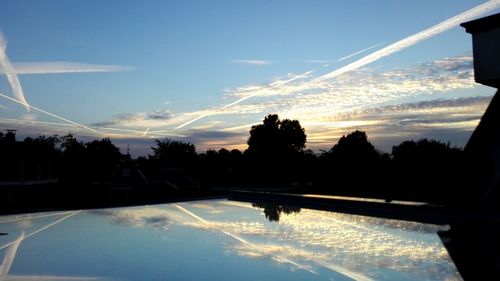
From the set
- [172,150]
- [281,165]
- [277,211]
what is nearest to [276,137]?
[281,165]

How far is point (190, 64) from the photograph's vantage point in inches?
553

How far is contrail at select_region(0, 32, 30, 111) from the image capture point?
13684 mm

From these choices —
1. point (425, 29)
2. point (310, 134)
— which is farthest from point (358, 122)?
point (310, 134)

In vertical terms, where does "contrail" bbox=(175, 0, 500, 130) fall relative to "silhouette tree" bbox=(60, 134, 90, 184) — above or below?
above

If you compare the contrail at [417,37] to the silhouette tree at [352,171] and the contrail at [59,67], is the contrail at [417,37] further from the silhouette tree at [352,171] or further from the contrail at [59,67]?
the contrail at [59,67]

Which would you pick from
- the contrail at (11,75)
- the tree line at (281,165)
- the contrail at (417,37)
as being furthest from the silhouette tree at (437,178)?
the contrail at (11,75)

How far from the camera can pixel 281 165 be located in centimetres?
2655

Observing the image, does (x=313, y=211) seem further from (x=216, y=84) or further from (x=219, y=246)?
(x=216, y=84)

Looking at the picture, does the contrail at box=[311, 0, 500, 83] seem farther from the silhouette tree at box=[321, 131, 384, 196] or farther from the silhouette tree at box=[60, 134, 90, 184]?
the silhouette tree at box=[60, 134, 90, 184]

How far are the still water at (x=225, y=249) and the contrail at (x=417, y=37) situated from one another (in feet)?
21.0

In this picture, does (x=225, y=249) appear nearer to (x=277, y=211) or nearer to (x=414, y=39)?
(x=277, y=211)

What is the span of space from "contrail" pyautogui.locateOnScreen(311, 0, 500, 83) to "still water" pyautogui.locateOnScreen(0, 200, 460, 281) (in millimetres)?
6408

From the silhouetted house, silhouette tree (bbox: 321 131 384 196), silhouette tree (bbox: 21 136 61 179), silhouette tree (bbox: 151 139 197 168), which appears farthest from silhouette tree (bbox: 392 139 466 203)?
silhouette tree (bbox: 21 136 61 179)

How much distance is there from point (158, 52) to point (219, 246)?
8832 millimetres
